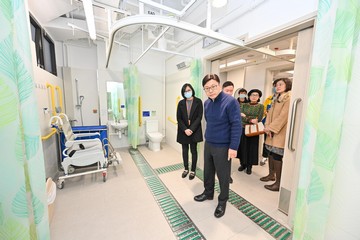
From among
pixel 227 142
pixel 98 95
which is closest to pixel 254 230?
pixel 227 142

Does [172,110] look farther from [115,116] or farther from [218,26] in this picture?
[218,26]

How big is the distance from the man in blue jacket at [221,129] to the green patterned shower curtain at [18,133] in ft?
4.38

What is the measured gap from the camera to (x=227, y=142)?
1.53 m

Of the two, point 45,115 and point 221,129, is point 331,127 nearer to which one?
point 221,129

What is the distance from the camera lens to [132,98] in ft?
11.0

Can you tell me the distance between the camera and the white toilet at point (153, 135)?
3547 mm

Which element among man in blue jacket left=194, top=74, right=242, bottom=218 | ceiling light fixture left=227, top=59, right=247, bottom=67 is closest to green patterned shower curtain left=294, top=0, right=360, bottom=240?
man in blue jacket left=194, top=74, right=242, bottom=218

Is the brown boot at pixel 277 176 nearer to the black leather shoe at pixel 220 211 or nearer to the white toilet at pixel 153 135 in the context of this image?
the black leather shoe at pixel 220 211

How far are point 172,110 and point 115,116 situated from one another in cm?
143

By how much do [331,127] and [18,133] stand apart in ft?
5.01

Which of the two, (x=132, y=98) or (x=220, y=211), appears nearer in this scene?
(x=220, y=211)

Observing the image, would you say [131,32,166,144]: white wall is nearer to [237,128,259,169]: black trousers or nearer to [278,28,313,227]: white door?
[237,128,259,169]: black trousers

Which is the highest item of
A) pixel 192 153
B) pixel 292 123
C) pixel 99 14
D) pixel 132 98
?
pixel 99 14

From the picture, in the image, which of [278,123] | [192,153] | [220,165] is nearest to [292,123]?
[278,123]
